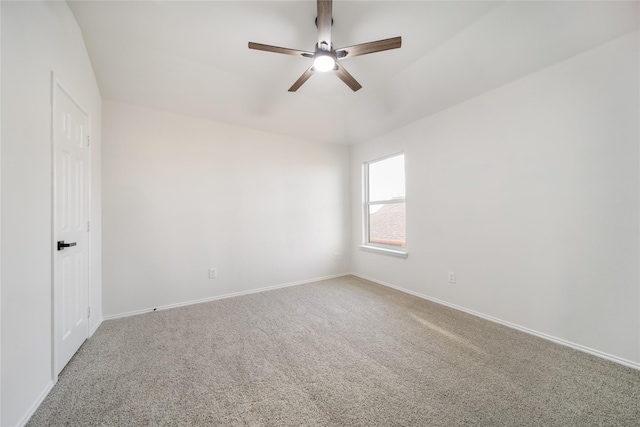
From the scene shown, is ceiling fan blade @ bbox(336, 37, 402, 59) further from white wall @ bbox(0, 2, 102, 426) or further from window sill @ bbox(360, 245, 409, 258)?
window sill @ bbox(360, 245, 409, 258)

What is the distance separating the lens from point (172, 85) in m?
2.57

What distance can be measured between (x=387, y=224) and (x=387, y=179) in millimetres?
743

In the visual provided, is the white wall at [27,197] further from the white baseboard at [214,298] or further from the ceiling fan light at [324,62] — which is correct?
the ceiling fan light at [324,62]

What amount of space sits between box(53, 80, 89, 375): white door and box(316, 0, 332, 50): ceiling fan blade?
71.9 inches

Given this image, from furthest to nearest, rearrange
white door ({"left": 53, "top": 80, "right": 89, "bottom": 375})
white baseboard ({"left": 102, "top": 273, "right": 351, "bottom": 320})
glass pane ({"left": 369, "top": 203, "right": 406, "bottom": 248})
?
glass pane ({"left": 369, "top": 203, "right": 406, "bottom": 248}) < white baseboard ({"left": 102, "top": 273, "right": 351, "bottom": 320}) < white door ({"left": 53, "top": 80, "right": 89, "bottom": 375})

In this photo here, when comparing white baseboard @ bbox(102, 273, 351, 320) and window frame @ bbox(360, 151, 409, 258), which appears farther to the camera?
window frame @ bbox(360, 151, 409, 258)

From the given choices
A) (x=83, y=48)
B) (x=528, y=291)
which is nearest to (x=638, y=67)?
(x=528, y=291)

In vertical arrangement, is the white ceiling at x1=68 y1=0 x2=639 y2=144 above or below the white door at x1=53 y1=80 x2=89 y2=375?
above

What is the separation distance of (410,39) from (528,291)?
258 cm

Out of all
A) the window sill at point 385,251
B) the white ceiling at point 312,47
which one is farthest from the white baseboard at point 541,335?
the white ceiling at point 312,47

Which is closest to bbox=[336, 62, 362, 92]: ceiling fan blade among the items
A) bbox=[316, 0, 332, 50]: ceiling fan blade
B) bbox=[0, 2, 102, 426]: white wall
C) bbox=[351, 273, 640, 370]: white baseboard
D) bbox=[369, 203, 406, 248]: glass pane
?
bbox=[316, 0, 332, 50]: ceiling fan blade

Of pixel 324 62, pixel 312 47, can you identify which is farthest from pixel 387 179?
pixel 324 62

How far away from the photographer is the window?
3.61m

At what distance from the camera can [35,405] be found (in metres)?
1.34
